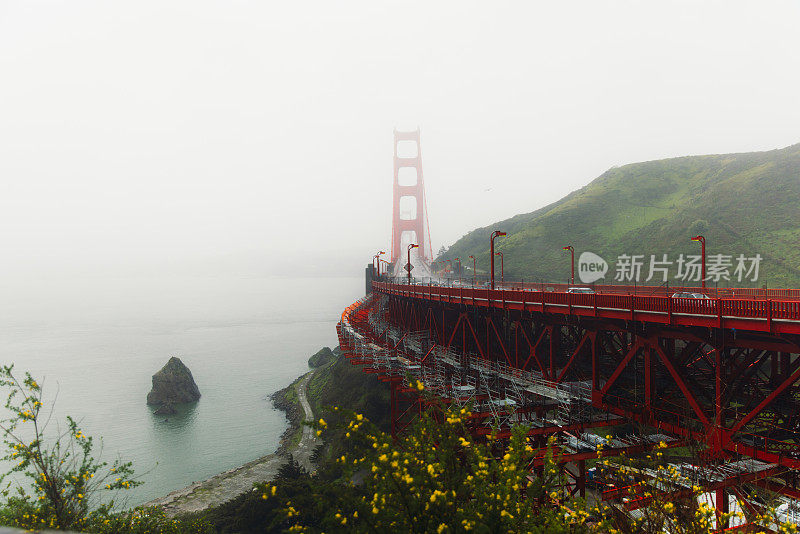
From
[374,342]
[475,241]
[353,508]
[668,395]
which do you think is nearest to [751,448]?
[668,395]

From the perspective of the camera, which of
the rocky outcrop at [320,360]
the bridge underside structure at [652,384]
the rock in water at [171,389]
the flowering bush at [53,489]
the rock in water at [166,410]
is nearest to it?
the bridge underside structure at [652,384]

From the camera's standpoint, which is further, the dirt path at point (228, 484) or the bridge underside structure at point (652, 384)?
the dirt path at point (228, 484)

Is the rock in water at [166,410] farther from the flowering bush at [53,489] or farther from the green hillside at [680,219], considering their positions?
the green hillside at [680,219]

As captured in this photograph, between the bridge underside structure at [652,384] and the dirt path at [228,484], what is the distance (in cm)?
1734

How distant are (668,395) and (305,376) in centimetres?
7513

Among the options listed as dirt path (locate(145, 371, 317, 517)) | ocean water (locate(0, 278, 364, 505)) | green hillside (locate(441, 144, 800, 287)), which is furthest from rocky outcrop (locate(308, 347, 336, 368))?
green hillside (locate(441, 144, 800, 287))

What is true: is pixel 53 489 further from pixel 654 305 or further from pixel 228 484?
pixel 228 484

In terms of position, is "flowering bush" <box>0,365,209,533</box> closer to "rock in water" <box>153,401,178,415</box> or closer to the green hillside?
"rock in water" <box>153,401,178,415</box>

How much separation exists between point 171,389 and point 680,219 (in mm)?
105091

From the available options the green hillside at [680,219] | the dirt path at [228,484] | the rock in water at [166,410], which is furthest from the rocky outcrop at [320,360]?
the green hillside at [680,219]

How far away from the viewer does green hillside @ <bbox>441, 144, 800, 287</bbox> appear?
7062 cm

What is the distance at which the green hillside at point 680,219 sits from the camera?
7062 centimetres

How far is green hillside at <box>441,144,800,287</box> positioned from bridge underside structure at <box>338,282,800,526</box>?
2011 inches

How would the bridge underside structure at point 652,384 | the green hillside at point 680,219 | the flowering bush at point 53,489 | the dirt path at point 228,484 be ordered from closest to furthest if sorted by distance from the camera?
the bridge underside structure at point 652,384
the flowering bush at point 53,489
the dirt path at point 228,484
the green hillside at point 680,219
